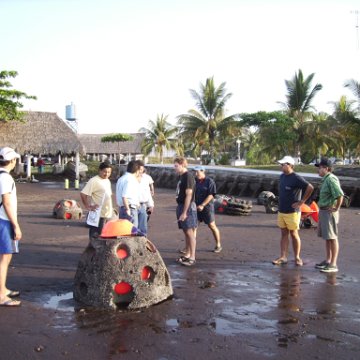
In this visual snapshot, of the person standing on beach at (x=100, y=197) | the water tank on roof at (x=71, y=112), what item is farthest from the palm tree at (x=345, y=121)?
the water tank on roof at (x=71, y=112)

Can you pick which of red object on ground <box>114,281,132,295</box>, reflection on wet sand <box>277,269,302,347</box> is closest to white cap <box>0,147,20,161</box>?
red object on ground <box>114,281,132,295</box>

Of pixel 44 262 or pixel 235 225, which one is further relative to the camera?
pixel 235 225

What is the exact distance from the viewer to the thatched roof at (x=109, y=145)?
2188 inches

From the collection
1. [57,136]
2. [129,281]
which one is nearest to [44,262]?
[129,281]

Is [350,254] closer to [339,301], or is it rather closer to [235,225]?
[339,301]

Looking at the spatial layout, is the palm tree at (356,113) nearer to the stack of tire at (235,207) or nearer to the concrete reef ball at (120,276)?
the stack of tire at (235,207)

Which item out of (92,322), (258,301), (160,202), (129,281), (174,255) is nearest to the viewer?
(92,322)

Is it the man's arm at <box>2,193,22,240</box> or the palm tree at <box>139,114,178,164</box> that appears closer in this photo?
the man's arm at <box>2,193,22,240</box>

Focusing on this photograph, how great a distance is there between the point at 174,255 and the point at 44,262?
2300mm

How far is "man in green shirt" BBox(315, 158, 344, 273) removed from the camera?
769cm

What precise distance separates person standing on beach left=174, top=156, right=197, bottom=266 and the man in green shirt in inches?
81.9

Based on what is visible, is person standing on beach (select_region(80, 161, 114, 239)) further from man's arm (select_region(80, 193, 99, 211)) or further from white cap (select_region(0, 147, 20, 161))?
white cap (select_region(0, 147, 20, 161))

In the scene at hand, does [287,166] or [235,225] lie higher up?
[287,166]

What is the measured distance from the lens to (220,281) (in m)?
7.08
